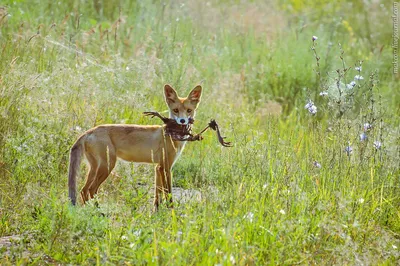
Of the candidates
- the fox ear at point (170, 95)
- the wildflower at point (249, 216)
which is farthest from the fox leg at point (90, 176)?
the wildflower at point (249, 216)

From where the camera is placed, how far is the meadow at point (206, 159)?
16.4 ft

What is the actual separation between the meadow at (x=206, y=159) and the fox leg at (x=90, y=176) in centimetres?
14

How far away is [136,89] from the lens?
28.3ft

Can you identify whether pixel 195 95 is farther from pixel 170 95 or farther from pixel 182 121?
pixel 182 121

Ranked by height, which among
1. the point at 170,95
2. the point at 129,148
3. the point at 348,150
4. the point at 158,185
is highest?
the point at 170,95

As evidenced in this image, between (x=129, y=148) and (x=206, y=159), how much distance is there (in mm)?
1077

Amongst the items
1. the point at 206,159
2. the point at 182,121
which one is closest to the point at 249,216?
the point at 182,121

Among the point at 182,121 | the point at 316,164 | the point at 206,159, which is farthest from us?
the point at 206,159

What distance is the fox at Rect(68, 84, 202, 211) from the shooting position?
6.35m

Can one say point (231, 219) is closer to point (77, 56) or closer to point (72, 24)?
point (77, 56)

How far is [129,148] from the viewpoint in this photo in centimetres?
663

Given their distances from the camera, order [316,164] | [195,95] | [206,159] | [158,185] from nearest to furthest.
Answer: [316,164]
[158,185]
[195,95]
[206,159]

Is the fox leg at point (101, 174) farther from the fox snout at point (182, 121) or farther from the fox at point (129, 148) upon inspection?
the fox snout at point (182, 121)

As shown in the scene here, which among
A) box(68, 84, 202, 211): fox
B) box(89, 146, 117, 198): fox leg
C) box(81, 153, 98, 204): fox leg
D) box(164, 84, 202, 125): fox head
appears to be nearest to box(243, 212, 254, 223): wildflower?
box(68, 84, 202, 211): fox
